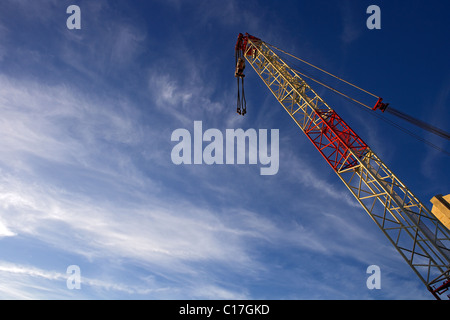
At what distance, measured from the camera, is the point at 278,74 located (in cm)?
3266

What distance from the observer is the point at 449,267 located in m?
19.9

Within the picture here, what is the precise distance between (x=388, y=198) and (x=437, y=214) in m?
5.01

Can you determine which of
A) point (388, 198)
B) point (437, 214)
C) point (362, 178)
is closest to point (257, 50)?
point (362, 178)

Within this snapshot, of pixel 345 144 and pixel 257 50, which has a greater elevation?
pixel 257 50

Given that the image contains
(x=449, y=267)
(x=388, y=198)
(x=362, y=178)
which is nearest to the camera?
(x=449, y=267)
